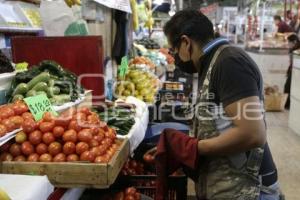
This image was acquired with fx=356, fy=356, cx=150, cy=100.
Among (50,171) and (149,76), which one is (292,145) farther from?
(50,171)

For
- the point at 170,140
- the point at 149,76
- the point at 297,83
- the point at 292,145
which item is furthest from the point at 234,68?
the point at 297,83

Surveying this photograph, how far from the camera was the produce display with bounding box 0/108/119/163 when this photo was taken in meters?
1.86

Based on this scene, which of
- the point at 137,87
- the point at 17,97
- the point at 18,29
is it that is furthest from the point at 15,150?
the point at 137,87

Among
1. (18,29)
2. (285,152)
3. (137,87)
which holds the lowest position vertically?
(285,152)

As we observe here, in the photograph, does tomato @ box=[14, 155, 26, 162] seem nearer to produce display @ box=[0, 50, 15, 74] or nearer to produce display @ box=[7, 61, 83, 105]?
produce display @ box=[7, 61, 83, 105]

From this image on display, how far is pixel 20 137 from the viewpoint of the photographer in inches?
75.3

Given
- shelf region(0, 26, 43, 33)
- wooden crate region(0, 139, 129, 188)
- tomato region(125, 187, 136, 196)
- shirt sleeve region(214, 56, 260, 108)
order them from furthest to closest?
shelf region(0, 26, 43, 33), tomato region(125, 187, 136, 196), wooden crate region(0, 139, 129, 188), shirt sleeve region(214, 56, 260, 108)

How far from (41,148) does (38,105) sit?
0.37m

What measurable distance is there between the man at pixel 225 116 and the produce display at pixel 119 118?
71 centimetres

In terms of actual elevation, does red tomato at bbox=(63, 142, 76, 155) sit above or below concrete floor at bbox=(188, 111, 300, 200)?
above

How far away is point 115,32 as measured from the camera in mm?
4152

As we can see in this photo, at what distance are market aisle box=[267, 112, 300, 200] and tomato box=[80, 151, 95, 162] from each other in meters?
3.00

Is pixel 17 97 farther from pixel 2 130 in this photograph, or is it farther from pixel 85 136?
pixel 85 136

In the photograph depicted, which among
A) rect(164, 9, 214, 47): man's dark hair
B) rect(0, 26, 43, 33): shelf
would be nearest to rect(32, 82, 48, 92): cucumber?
rect(0, 26, 43, 33): shelf
